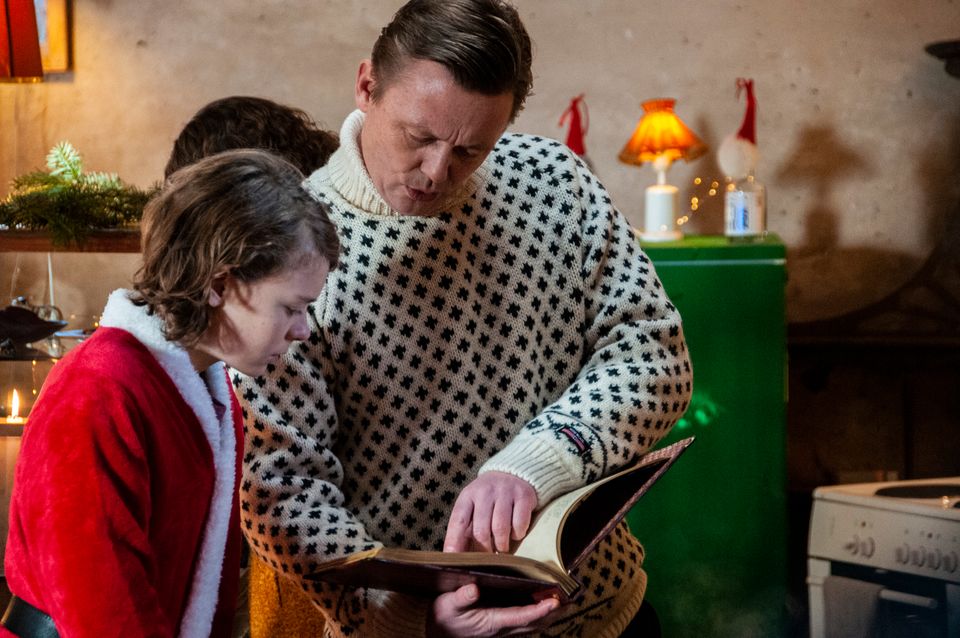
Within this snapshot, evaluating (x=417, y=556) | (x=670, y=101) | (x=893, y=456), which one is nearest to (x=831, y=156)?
(x=670, y=101)

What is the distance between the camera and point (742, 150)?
11.8ft

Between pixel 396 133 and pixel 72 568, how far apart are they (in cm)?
58

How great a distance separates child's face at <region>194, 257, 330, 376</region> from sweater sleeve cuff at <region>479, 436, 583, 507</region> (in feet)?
0.86

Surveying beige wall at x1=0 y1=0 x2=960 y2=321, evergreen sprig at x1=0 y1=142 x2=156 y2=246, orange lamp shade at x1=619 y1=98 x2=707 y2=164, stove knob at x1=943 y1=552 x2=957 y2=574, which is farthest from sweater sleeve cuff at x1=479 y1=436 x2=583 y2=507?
beige wall at x1=0 y1=0 x2=960 y2=321

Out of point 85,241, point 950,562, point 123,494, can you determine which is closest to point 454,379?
point 123,494

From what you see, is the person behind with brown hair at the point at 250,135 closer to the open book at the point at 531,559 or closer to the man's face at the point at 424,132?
the man's face at the point at 424,132

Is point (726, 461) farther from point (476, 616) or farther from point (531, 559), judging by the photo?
point (531, 559)

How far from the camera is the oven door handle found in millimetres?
2518

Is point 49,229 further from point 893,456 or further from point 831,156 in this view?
point 893,456

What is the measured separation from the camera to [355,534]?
1.21m

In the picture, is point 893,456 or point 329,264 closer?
point 329,264

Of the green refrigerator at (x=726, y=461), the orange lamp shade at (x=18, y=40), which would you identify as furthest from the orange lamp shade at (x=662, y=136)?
the orange lamp shade at (x=18, y=40)

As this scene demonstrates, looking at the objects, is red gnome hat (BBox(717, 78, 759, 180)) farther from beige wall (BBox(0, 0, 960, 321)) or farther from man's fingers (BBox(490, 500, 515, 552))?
man's fingers (BBox(490, 500, 515, 552))

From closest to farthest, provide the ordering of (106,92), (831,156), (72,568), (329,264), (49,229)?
(72,568), (329,264), (49,229), (831,156), (106,92)
